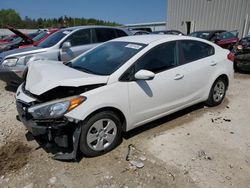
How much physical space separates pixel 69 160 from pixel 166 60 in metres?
2.10

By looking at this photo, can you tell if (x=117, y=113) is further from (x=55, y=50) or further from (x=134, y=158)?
(x=55, y=50)

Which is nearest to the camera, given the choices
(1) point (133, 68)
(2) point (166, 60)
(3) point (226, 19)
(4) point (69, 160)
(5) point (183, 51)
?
(4) point (69, 160)

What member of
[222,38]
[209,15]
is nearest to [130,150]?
[222,38]

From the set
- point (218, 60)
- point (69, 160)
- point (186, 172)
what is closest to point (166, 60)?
point (218, 60)

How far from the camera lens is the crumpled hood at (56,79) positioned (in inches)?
114

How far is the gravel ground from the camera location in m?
2.70

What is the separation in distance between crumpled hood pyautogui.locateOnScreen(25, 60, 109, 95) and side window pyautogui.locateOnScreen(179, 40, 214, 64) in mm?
1628

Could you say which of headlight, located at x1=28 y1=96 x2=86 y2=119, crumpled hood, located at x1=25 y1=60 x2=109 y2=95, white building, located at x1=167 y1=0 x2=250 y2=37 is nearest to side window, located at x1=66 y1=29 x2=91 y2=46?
crumpled hood, located at x1=25 y1=60 x2=109 y2=95

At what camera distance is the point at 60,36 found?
21.5ft

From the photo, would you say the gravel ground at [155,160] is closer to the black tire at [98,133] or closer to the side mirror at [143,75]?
the black tire at [98,133]

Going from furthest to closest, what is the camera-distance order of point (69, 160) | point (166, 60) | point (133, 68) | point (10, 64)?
point (10, 64) < point (166, 60) < point (133, 68) < point (69, 160)

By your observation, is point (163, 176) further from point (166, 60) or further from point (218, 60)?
point (218, 60)

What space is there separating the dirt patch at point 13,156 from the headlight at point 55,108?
2.46 ft

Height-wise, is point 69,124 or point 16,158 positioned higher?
point 69,124
